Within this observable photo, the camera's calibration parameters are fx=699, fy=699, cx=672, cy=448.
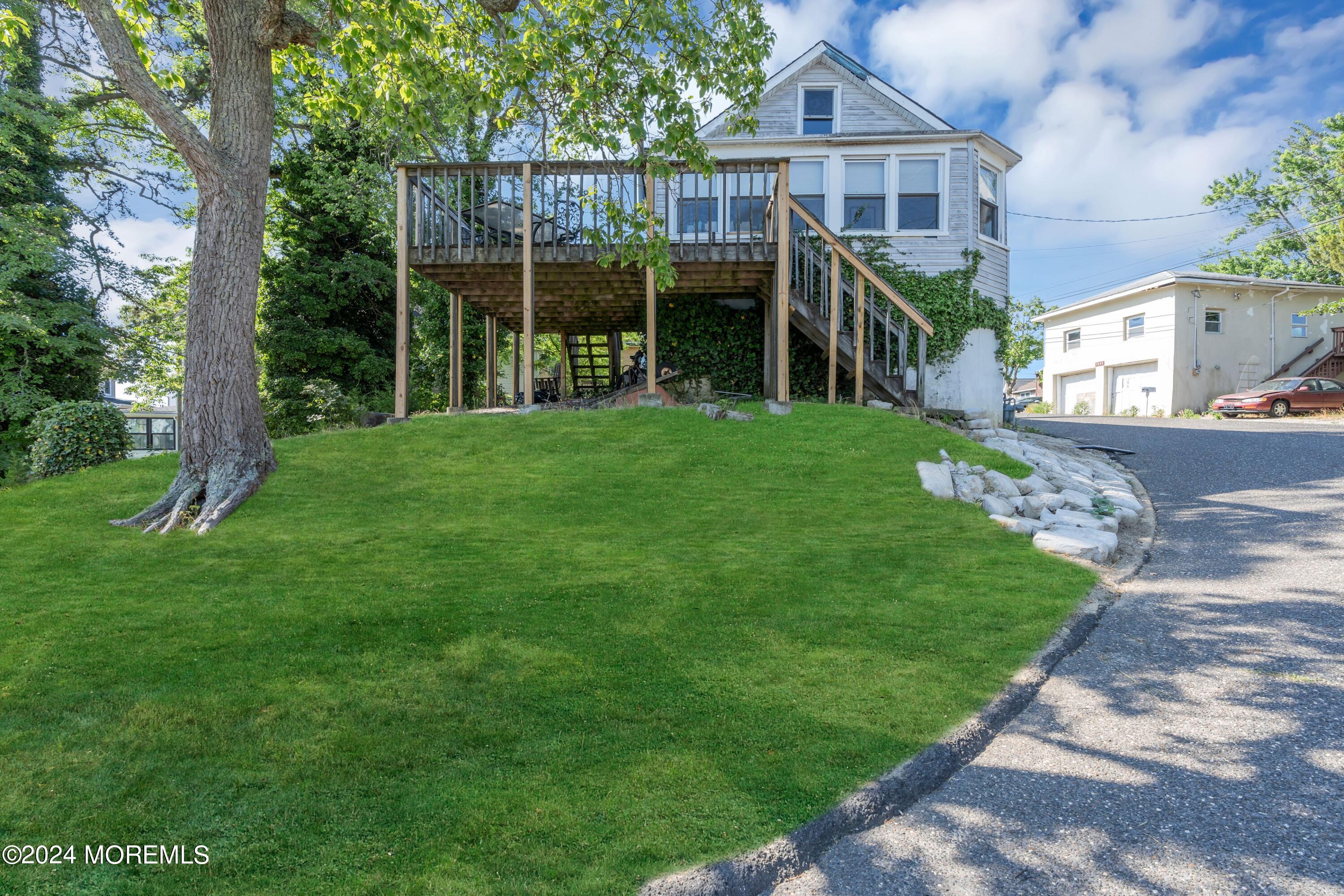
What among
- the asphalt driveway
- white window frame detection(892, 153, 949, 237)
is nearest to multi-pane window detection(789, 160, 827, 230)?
white window frame detection(892, 153, 949, 237)

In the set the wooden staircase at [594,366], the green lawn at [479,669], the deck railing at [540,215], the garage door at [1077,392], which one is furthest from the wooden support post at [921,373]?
the garage door at [1077,392]

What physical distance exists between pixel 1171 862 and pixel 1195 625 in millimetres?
2649

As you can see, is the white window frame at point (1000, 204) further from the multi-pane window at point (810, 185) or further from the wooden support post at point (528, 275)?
the wooden support post at point (528, 275)

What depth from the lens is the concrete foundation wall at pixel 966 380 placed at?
1321cm

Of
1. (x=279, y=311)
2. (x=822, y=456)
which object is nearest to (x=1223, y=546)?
(x=822, y=456)

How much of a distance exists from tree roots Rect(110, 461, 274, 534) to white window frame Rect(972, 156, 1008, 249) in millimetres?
13027

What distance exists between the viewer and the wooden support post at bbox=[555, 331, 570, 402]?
17.0 meters

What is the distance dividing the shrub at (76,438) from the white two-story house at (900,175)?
1083cm

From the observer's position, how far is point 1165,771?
2.73 meters

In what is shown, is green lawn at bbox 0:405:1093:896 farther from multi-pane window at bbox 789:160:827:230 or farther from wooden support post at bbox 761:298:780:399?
multi-pane window at bbox 789:160:827:230

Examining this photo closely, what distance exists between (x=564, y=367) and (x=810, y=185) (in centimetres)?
734

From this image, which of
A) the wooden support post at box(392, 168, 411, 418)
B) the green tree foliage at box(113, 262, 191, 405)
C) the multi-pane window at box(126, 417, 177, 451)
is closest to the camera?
the wooden support post at box(392, 168, 411, 418)

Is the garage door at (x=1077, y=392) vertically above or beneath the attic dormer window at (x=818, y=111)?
beneath

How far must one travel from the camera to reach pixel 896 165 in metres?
13.6
